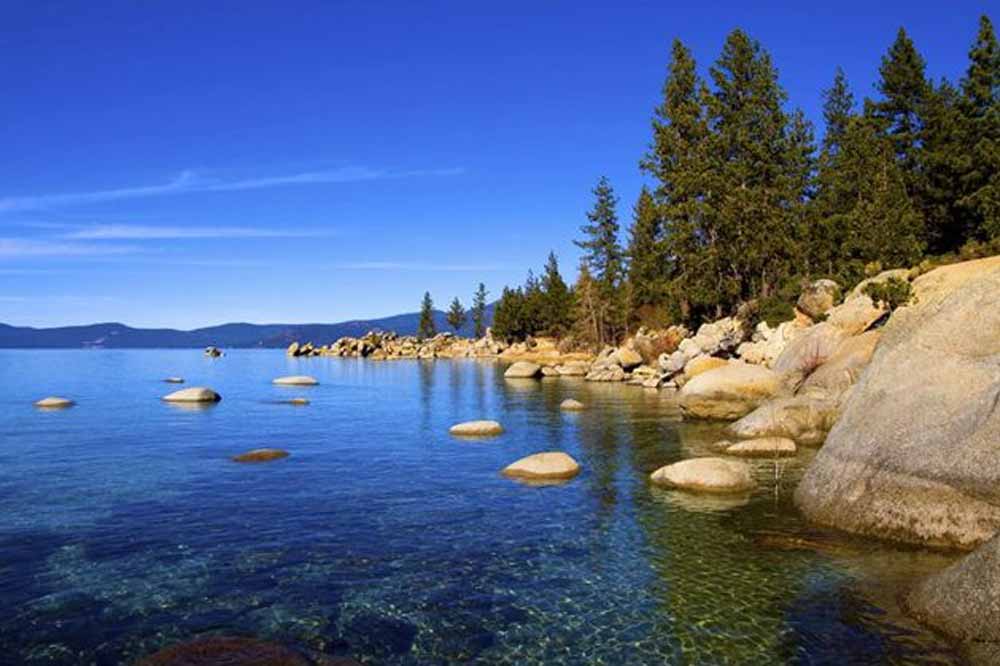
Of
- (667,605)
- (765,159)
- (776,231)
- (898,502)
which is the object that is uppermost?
(765,159)

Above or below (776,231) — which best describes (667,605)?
below

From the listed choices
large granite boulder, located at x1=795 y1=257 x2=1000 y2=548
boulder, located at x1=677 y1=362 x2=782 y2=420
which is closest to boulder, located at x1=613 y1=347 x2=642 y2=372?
boulder, located at x1=677 y1=362 x2=782 y2=420

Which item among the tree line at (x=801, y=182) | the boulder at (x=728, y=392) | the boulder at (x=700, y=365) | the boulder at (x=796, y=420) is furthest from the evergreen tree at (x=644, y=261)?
the boulder at (x=796, y=420)

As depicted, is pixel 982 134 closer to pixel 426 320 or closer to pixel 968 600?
pixel 968 600

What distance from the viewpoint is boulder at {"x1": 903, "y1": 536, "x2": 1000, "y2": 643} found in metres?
10.6

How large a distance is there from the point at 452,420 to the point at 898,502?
2797 cm

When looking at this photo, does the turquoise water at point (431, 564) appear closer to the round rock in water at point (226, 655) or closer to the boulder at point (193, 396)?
the round rock in water at point (226, 655)

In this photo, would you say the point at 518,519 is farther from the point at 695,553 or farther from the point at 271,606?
the point at 271,606

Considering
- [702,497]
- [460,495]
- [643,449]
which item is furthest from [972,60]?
[460,495]

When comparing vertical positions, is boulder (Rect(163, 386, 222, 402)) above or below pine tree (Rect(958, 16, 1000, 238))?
below

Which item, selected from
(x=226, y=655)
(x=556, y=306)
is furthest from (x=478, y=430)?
(x=556, y=306)

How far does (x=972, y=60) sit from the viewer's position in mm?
56312

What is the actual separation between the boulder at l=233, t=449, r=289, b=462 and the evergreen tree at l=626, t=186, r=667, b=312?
58.4m

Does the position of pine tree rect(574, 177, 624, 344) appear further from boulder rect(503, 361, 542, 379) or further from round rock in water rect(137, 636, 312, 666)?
round rock in water rect(137, 636, 312, 666)
